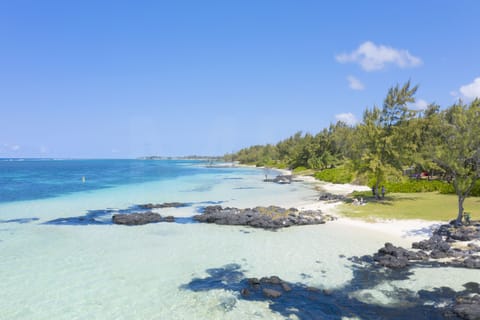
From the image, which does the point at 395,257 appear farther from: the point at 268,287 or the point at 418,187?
the point at 418,187

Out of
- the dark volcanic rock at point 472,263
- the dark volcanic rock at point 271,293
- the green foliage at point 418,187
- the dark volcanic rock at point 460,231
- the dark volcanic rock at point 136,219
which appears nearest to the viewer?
the dark volcanic rock at point 271,293

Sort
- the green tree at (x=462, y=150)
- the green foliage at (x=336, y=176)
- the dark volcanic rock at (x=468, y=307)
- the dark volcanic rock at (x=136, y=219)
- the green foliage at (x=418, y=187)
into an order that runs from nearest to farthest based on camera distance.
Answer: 1. the dark volcanic rock at (x=468, y=307)
2. the green tree at (x=462, y=150)
3. the dark volcanic rock at (x=136, y=219)
4. the green foliage at (x=418, y=187)
5. the green foliage at (x=336, y=176)

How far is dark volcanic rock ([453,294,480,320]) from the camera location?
11.3 meters

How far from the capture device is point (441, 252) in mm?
18047

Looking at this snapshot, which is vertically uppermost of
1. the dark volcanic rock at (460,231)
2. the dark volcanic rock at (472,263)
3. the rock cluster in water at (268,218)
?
the dark volcanic rock at (460,231)

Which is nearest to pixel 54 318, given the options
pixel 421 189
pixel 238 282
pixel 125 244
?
pixel 238 282

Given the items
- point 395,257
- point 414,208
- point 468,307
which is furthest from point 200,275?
point 414,208

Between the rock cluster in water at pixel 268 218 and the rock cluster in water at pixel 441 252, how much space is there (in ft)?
32.0

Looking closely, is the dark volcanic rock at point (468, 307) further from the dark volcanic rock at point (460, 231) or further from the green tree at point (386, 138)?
the green tree at point (386, 138)

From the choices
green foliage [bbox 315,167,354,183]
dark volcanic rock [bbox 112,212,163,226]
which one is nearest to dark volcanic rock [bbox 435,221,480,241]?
dark volcanic rock [bbox 112,212,163,226]

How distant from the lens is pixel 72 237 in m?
25.3

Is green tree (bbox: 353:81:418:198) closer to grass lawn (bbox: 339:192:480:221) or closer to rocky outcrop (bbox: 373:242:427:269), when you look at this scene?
grass lawn (bbox: 339:192:480:221)

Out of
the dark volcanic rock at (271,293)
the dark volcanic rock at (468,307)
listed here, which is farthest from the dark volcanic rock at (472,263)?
the dark volcanic rock at (271,293)

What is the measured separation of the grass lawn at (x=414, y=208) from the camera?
88.8 feet
